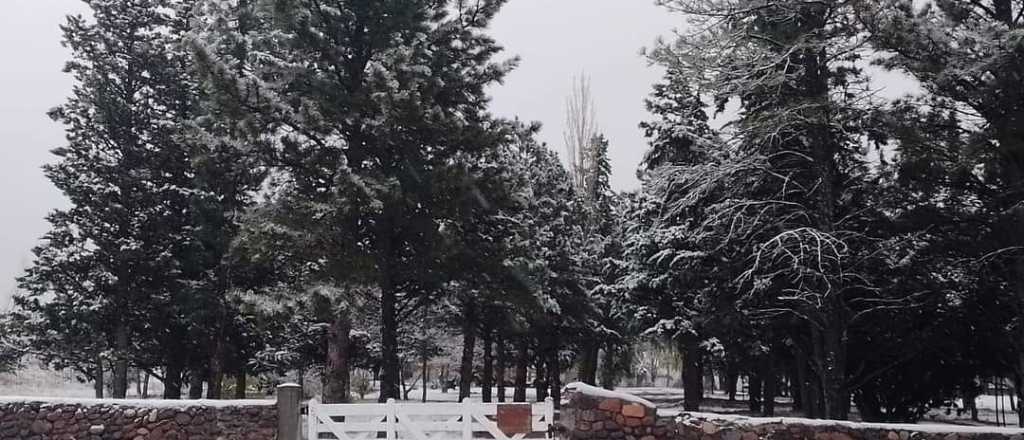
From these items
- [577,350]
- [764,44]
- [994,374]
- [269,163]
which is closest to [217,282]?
[269,163]

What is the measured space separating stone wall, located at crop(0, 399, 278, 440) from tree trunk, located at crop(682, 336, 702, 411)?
12831 millimetres

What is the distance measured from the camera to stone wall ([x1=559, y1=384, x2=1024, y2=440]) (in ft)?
21.7

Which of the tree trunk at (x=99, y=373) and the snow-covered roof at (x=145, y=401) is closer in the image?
the snow-covered roof at (x=145, y=401)

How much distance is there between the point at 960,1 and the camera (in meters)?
12.1

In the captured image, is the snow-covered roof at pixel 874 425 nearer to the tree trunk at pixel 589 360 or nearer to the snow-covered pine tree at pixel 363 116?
the snow-covered pine tree at pixel 363 116

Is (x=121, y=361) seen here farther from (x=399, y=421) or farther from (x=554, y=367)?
(x=554, y=367)

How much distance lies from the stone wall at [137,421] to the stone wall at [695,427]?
180 inches

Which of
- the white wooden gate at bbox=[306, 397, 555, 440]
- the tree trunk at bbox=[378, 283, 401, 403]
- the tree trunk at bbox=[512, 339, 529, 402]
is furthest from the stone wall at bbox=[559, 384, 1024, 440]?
the tree trunk at bbox=[512, 339, 529, 402]

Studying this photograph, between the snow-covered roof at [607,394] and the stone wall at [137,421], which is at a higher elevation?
the snow-covered roof at [607,394]

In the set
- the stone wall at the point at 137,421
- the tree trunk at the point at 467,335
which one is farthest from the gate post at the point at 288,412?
the tree trunk at the point at 467,335

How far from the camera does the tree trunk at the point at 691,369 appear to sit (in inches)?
782

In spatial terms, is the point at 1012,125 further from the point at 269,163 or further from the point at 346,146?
the point at 269,163

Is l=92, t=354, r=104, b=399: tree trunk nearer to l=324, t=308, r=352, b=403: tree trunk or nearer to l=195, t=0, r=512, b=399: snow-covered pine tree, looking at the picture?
l=324, t=308, r=352, b=403: tree trunk

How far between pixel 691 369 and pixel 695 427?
1424cm
